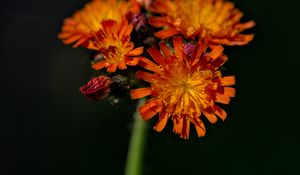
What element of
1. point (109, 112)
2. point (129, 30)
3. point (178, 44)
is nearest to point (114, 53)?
point (129, 30)

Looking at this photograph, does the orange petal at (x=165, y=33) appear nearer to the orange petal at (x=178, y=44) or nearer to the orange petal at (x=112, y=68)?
the orange petal at (x=178, y=44)

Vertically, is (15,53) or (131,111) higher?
(15,53)

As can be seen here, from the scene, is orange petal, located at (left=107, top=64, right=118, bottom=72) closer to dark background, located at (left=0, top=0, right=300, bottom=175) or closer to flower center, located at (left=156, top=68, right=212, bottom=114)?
flower center, located at (left=156, top=68, right=212, bottom=114)

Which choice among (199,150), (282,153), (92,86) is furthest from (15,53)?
(282,153)

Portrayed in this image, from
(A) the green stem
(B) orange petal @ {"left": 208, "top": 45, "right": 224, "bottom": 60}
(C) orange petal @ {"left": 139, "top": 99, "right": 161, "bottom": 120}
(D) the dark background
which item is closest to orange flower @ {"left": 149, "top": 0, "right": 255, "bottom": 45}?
(B) orange petal @ {"left": 208, "top": 45, "right": 224, "bottom": 60}

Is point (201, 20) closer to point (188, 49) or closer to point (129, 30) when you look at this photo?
point (188, 49)

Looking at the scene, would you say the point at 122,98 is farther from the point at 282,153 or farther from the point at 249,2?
the point at 249,2
